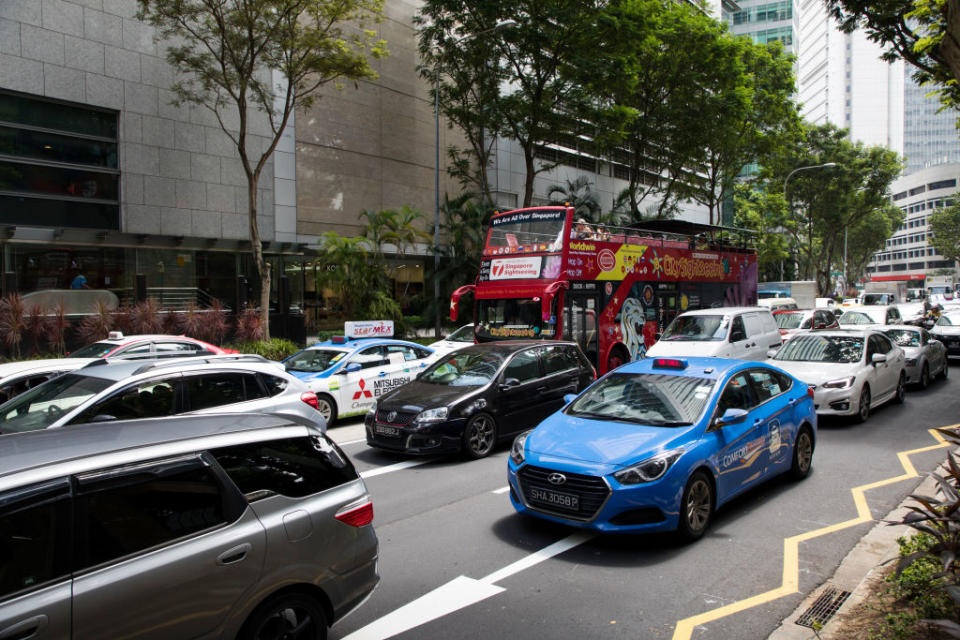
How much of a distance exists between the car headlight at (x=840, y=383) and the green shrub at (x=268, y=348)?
14.2 meters

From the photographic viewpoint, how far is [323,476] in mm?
3922

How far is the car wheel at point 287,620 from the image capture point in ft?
10.8

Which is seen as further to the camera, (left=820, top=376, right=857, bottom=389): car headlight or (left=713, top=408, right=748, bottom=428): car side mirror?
(left=820, top=376, right=857, bottom=389): car headlight

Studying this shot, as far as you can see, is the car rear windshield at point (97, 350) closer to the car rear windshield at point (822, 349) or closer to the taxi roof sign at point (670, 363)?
the taxi roof sign at point (670, 363)

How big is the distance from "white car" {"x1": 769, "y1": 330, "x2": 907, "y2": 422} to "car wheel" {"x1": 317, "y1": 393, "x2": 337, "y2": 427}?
7886mm

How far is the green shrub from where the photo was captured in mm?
18656

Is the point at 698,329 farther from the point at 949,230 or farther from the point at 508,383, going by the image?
the point at 949,230

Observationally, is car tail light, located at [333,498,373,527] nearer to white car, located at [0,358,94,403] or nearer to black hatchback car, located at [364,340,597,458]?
black hatchback car, located at [364,340,597,458]

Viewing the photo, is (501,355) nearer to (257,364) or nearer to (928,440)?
(257,364)

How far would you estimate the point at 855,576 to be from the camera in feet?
16.1

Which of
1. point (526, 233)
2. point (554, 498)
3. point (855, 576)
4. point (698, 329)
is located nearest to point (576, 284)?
point (526, 233)

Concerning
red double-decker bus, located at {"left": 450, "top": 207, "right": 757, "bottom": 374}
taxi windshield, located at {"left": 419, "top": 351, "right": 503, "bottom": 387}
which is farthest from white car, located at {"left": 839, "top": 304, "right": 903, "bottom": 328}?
taxi windshield, located at {"left": 419, "top": 351, "right": 503, "bottom": 387}

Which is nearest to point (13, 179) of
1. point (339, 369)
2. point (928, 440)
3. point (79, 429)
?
point (339, 369)

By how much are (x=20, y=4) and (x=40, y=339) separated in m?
9.63
